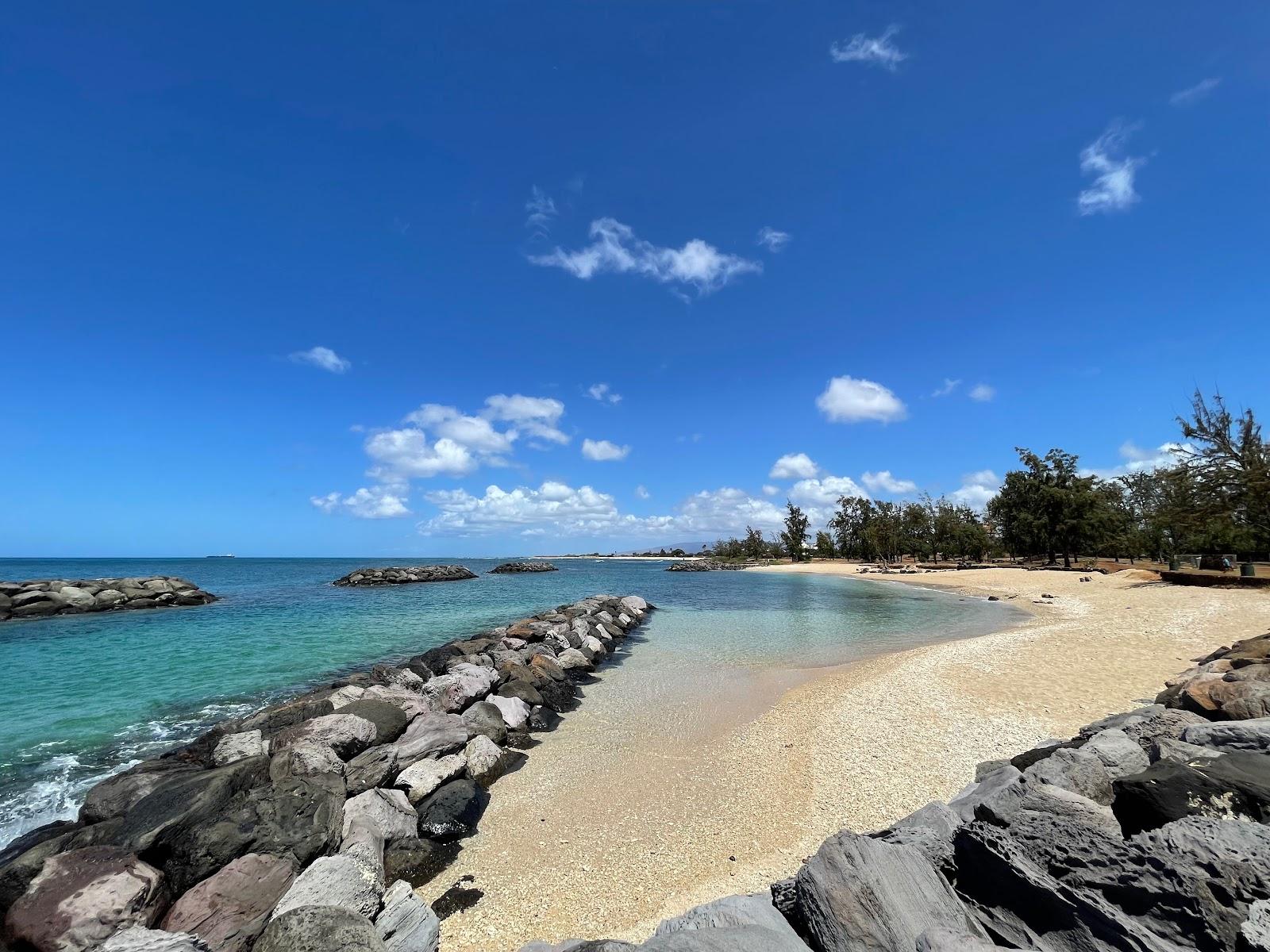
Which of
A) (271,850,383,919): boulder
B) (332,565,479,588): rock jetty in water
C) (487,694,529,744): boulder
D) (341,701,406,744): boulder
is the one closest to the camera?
(271,850,383,919): boulder

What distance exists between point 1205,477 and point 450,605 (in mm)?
47630

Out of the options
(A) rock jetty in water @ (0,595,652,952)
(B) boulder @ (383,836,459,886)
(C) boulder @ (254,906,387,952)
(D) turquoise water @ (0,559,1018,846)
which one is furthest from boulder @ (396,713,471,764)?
(D) turquoise water @ (0,559,1018,846)

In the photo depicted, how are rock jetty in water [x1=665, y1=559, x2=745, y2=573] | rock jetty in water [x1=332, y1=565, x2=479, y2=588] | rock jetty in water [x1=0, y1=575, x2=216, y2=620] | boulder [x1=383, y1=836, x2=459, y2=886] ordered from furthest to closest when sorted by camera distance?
rock jetty in water [x1=665, y1=559, x2=745, y2=573] → rock jetty in water [x1=332, y1=565, x2=479, y2=588] → rock jetty in water [x1=0, y1=575, x2=216, y2=620] → boulder [x1=383, y1=836, x2=459, y2=886]

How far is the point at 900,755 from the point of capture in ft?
29.6

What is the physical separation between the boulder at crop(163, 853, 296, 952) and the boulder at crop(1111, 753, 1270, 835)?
297 inches

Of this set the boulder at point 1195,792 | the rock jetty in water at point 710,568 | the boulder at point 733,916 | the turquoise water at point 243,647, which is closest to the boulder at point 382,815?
the boulder at point 733,916

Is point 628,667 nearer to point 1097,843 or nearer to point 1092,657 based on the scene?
point 1092,657

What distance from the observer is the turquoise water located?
10453 millimetres

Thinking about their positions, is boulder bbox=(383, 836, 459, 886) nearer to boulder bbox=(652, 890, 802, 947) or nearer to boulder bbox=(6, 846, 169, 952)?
boulder bbox=(6, 846, 169, 952)

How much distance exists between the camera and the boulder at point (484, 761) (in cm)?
901

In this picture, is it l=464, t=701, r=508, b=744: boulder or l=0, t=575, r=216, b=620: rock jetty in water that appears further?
l=0, t=575, r=216, b=620: rock jetty in water

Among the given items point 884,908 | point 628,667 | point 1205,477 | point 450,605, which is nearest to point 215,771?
point 884,908

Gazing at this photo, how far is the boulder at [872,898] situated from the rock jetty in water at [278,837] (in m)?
3.51

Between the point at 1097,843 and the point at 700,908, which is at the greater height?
the point at 1097,843
